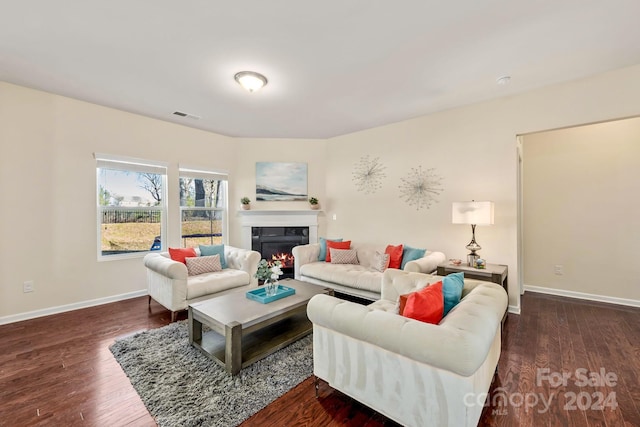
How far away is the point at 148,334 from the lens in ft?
9.01

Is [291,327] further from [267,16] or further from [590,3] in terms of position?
[590,3]

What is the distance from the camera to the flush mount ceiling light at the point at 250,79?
2816mm

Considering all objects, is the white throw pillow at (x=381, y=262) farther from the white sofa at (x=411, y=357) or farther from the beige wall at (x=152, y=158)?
the white sofa at (x=411, y=357)

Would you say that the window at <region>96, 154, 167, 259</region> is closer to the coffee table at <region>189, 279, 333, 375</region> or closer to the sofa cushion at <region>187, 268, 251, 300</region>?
the sofa cushion at <region>187, 268, 251, 300</region>

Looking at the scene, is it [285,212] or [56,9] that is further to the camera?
[285,212]

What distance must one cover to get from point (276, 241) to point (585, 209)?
5014 mm

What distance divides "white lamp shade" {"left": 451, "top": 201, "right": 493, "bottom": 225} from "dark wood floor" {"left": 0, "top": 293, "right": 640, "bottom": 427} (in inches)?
49.1

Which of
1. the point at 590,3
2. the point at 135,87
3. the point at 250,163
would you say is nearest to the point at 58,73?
the point at 135,87

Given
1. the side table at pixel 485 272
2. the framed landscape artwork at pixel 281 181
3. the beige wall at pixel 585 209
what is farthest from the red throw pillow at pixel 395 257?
the beige wall at pixel 585 209

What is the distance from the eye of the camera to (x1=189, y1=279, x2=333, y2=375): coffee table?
2111mm

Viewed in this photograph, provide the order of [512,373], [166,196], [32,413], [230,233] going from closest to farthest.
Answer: [32,413]
[512,373]
[166,196]
[230,233]

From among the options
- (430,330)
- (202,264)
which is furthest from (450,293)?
(202,264)

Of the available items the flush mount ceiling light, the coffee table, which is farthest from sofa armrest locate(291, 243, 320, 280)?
the flush mount ceiling light

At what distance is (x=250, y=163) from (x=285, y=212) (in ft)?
3.97
